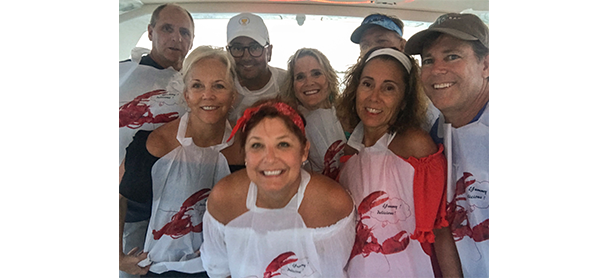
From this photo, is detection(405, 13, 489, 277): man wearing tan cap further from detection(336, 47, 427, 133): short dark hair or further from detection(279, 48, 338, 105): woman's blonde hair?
detection(279, 48, 338, 105): woman's blonde hair

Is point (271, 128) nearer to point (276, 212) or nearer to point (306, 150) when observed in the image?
point (306, 150)

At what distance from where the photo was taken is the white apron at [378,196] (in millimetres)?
1541

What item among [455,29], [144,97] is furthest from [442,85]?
[144,97]

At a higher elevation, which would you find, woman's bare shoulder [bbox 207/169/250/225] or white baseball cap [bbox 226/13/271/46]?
white baseball cap [bbox 226/13/271/46]

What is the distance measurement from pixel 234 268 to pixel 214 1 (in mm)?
1164

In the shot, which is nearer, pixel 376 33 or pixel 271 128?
pixel 271 128

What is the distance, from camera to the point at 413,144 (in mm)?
1552

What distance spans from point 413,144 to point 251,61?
79cm

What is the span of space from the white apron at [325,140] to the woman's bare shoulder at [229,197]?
1.00 feet

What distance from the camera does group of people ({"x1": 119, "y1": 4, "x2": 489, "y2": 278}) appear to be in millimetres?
1504

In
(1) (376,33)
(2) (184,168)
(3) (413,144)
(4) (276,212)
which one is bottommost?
(4) (276,212)

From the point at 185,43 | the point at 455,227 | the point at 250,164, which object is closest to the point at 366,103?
the point at 250,164

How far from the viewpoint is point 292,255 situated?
1522 mm

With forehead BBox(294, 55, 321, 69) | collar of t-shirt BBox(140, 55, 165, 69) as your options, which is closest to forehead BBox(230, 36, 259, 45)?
forehead BBox(294, 55, 321, 69)
